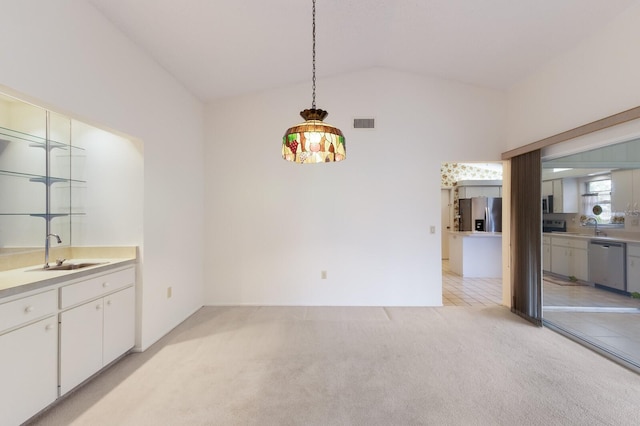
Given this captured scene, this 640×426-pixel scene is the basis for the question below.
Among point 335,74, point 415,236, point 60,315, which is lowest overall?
point 60,315


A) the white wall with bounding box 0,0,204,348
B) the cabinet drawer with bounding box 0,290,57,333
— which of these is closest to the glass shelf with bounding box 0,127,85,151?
the white wall with bounding box 0,0,204,348

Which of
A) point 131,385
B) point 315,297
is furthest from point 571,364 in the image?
point 131,385

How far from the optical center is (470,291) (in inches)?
193

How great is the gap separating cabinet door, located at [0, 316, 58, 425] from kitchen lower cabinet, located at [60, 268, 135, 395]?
80 millimetres

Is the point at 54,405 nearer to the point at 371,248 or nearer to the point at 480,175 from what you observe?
the point at 371,248

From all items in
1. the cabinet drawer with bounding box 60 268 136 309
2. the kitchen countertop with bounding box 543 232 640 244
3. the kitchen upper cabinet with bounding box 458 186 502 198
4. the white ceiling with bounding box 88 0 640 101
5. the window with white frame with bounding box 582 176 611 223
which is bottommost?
the cabinet drawer with bounding box 60 268 136 309

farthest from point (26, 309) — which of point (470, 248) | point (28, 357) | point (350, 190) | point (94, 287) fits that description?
point (470, 248)

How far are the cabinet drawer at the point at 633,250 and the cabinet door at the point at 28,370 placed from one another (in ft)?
22.1

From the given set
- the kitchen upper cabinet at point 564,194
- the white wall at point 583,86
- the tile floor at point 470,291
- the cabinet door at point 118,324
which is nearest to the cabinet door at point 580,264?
the kitchen upper cabinet at point 564,194

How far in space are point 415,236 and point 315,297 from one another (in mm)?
1717

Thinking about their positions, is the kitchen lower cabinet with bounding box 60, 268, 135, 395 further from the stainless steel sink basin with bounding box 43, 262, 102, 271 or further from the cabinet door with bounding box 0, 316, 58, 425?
the stainless steel sink basin with bounding box 43, 262, 102, 271

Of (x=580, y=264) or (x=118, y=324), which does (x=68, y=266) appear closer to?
(x=118, y=324)

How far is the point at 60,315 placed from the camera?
6.49 ft

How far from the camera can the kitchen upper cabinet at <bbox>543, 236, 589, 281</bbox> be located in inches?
193
